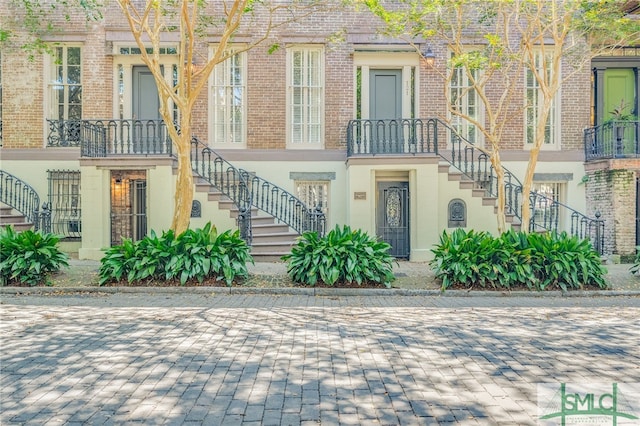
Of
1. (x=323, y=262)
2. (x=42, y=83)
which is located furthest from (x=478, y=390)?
(x=42, y=83)

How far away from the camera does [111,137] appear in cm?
1669

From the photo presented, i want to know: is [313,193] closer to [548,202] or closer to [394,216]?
[394,216]

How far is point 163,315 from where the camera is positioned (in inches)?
324

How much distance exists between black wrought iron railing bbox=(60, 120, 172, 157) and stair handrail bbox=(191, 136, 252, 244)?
1.07 meters

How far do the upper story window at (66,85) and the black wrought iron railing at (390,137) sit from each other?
8.54 meters

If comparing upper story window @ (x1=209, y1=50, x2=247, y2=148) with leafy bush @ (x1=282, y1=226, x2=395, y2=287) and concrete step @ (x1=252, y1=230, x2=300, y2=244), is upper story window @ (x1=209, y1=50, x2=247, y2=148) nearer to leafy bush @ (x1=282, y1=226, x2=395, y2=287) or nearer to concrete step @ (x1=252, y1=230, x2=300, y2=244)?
concrete step @ (x1=252, y1=230, x2=300, y2=244)

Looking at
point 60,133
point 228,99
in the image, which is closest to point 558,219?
point 228,99

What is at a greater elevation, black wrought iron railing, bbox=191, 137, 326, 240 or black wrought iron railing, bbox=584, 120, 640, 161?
black wrought iron railing, bbox=584, 120, 640, 161

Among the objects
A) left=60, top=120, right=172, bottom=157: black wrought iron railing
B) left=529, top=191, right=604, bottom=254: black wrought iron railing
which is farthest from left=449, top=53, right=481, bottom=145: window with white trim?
left=60, top=120, right=172, bottom=157: black wrought iron railing

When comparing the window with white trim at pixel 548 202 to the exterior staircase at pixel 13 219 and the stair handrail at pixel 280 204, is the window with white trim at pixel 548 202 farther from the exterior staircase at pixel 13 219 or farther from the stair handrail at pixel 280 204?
the exterior staircase at pixel 13 219

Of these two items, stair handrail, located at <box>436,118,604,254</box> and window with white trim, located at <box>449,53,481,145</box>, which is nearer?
stair handrail, located at <box>436,118,604,254</box>

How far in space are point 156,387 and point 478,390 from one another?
108 inches

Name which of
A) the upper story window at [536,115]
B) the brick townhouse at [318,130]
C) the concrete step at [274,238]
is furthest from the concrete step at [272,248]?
the upper story window at [536,115]

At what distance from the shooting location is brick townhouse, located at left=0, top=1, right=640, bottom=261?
622 inches
